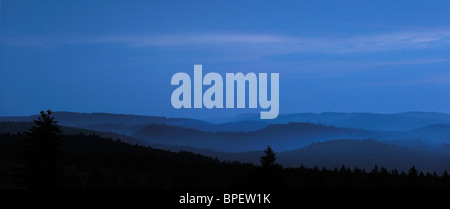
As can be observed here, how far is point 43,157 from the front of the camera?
4038 centimetres

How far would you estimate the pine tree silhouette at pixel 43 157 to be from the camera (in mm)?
40031

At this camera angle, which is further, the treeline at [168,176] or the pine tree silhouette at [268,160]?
the treeline at [168,176]

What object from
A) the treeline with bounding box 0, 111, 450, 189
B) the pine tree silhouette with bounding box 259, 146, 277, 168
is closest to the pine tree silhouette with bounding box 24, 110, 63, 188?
the treeline with bounding box 0, 111, 450, 189

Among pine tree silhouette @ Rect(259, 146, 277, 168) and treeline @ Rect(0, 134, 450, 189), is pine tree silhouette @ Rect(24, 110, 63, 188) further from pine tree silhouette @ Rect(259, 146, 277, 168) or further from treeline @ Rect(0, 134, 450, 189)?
pine tree silhouette @ Rect(259, 146, 277, 168)

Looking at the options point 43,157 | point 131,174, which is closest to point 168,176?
point 131,174

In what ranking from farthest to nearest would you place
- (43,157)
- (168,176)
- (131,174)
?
1. (168,176)
2. (131,174)
3. (43,157)

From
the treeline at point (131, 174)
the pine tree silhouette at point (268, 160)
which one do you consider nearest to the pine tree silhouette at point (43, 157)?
the treeline at point (131, 174)

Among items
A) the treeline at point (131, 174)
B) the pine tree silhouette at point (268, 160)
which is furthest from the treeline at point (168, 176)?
the pine tree silhouette at point (268, 160)

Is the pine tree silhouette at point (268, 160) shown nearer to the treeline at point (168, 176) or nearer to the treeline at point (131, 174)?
the treeline at point (131, 174)

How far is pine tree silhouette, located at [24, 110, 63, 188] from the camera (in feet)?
131

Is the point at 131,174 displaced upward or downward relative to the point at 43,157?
downward

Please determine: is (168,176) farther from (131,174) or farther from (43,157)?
(43,157)
